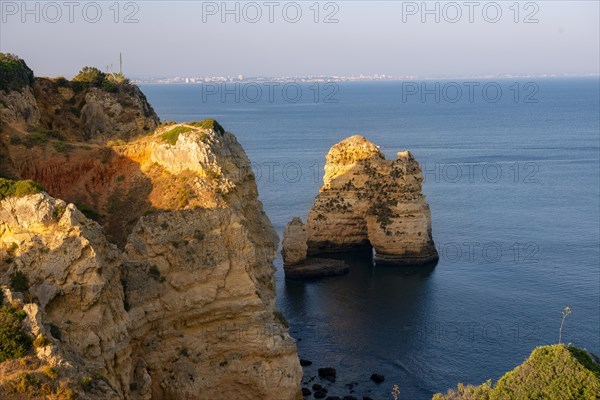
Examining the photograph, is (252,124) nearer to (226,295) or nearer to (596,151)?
(596,151)

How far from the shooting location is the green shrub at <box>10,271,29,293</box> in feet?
88.0

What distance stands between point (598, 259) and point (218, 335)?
48.3 m

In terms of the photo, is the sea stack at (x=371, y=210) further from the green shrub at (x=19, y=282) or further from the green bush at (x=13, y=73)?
the green shrub at (x=19, y=282)

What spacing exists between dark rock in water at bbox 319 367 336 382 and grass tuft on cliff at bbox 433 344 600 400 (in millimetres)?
17344

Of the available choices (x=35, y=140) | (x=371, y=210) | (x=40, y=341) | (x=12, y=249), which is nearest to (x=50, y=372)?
(x=40, y=341)

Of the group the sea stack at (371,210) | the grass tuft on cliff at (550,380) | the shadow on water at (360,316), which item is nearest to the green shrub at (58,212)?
the grass tuft on cliff at (550,380)

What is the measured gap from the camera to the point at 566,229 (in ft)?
272

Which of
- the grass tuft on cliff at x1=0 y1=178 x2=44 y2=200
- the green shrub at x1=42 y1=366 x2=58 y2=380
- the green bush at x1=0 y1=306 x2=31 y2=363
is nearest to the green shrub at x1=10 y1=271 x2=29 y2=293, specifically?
the green bush at x1=0 y1=306 x2=31 y2=363

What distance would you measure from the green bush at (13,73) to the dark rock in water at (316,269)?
29634 millimetres

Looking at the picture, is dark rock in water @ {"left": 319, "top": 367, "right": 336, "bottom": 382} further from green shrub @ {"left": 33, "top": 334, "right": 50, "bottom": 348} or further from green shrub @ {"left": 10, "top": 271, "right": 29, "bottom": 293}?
green shrub @ {"left": 33, "top": 334, "right": 50, "bottom": 348}

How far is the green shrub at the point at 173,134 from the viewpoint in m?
38.0

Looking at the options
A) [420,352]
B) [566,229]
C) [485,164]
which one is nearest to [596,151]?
[485,164]

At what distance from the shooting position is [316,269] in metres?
70.6

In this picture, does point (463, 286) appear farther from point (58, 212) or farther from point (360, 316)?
point (58, 212)
